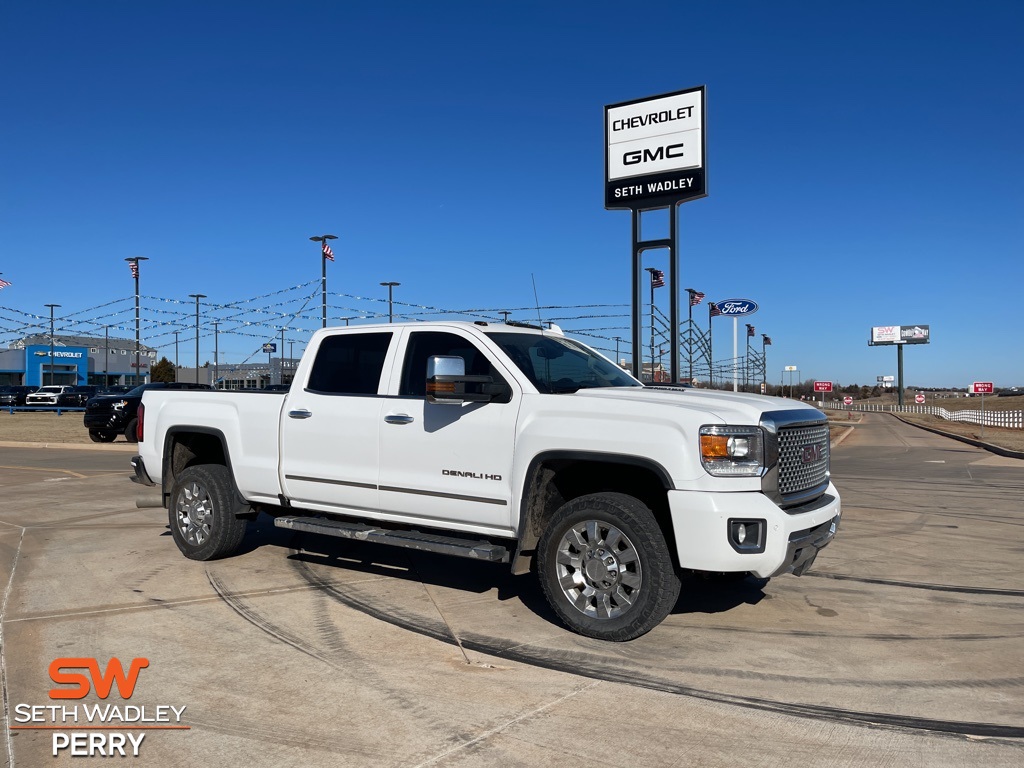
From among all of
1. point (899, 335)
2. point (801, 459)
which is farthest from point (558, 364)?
point (899, 335)

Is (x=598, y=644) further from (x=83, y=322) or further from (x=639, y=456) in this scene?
(x=83, y=322)

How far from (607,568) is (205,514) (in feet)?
13.1

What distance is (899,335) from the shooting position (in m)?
122

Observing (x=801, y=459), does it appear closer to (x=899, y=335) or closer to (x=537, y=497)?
(x=537, y=497)

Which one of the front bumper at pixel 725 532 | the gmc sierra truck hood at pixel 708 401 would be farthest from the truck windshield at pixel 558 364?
the front bumper at pixel 725 532

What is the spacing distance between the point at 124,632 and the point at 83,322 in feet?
204

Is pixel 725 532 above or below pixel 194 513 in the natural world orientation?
above

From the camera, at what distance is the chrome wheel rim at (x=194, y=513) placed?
726 cm

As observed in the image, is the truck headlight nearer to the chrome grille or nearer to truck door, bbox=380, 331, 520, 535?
the chrome grille

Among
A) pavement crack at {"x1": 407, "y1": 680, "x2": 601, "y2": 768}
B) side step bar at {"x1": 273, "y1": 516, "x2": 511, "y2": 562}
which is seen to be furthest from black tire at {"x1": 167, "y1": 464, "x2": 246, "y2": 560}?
pavement crack at {"x1": 407, "y1": 680, "x2": 601, "y2": 768}

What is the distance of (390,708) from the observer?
4.05m

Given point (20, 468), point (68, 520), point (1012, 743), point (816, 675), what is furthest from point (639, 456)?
point (20, 468)

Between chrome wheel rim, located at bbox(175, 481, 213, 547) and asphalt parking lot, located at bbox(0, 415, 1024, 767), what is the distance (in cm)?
25

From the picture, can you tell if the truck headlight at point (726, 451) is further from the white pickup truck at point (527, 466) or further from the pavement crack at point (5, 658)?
the pavement crack at point (5, 658)
